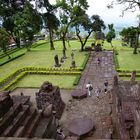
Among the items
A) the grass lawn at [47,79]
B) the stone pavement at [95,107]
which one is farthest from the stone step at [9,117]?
the grass lawn at [47,79]

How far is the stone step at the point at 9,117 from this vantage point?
44.6ft

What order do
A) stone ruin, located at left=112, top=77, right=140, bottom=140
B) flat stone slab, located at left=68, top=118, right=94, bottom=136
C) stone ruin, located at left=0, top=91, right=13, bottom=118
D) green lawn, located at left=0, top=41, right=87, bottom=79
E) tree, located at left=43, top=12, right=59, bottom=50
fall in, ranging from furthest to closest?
tree, located at left=43, top=12, right=59, bottom=50 < green lawn, located at left=0, top=41, right=87, bottom=79 < flat stone slab, located at left=68, top=118, right=94, bottom=136 < stone ruin, located at left=0, top=91, right=13, bottom=118 < stone ruin, located at left=112, top=77, right=140, bottom=140

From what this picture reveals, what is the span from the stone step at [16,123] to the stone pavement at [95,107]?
4.73 metres

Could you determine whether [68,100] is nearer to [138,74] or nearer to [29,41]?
[138,74]

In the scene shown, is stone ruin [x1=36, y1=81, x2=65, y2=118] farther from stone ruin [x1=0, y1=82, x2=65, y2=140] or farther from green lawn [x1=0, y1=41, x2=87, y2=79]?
green lawn [x1=0, y1=41, x2=87, y2=79]

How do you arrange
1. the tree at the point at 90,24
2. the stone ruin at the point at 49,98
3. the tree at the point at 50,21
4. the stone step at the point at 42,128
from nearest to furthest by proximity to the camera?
the stone step at the point at 42,128
the stone ruin at the point at 49,98
the tree at the point at 90,24
the tree at the point at 50,21

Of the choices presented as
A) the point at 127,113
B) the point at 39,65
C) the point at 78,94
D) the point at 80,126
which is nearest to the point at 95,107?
the point at 78,94

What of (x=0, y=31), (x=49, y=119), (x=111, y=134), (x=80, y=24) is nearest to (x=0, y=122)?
(x=49, y=119)

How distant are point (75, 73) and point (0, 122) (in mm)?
19360

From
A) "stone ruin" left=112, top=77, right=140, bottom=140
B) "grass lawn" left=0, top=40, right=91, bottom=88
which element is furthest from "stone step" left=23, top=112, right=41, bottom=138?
"grass lawn" left=0, top=40, right=91, bottom=88

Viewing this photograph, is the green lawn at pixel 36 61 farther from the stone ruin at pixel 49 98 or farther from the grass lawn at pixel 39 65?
the stone ruin at pixel 49 98

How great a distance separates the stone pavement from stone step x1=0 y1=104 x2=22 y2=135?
17.4ft

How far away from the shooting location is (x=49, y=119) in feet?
51.3

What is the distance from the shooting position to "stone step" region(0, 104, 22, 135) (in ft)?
44.6
